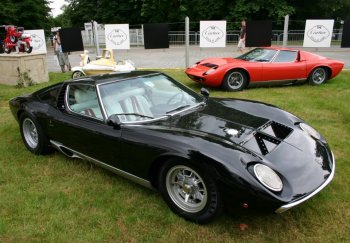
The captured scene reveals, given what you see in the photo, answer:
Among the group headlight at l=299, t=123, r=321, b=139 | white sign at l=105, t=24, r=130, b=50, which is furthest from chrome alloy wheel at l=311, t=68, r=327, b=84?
white sign at l=105, t=24, r=130, b=50

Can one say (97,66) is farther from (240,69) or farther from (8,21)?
(8,21)

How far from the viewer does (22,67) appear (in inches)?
396

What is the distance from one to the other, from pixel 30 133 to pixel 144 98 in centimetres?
212

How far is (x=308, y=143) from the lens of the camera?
3.19 m

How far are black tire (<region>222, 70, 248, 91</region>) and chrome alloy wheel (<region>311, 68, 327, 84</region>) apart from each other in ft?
6.49

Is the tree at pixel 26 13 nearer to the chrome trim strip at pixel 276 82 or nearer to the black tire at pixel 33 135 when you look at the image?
the chrome trim strip at pixel 276 82

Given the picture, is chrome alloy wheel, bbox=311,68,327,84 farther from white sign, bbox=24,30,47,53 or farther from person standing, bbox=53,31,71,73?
white sign, bbox=24,30,47,53

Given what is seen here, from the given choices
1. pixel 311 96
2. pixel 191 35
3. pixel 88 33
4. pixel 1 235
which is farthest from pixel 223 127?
pixel 88 33

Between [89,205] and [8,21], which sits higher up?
[8,21]

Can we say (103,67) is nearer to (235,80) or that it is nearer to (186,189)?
(235,80)

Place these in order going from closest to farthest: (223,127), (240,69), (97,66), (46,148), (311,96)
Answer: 1. (223,127)
2. (46,148)
3. (311,96)
4. (240,69)
5. (97,66)

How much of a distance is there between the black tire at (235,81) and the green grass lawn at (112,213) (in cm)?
362

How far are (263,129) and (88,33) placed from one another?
26844mm

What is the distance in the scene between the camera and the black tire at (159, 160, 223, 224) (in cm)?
268
